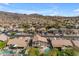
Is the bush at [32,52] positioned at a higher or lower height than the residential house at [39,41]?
lower

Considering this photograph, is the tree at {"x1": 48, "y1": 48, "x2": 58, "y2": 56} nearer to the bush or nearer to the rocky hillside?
the bush

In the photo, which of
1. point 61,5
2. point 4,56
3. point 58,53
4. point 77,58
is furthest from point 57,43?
point 4,56

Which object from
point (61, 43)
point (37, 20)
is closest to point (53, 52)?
point (61, 43)

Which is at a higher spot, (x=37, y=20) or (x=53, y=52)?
(x=37, y=20)

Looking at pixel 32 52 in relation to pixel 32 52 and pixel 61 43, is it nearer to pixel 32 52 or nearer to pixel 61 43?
pixel 32 52

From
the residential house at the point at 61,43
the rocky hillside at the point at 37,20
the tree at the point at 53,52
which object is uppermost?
the rocky hillside at the point at 37,20

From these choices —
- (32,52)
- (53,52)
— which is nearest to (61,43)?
(53,52)

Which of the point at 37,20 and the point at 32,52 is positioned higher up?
the point at 37,20

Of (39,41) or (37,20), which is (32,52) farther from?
(37,20)

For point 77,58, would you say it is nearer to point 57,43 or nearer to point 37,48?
point 57,43

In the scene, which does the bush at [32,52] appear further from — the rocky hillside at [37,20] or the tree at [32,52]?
the rocky hillside at [37,20]

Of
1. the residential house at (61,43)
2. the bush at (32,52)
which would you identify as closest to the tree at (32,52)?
the bush at (32,52)

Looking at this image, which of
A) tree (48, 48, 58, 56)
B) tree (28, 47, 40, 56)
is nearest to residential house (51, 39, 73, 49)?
tree (48, 48, 58, 56)
